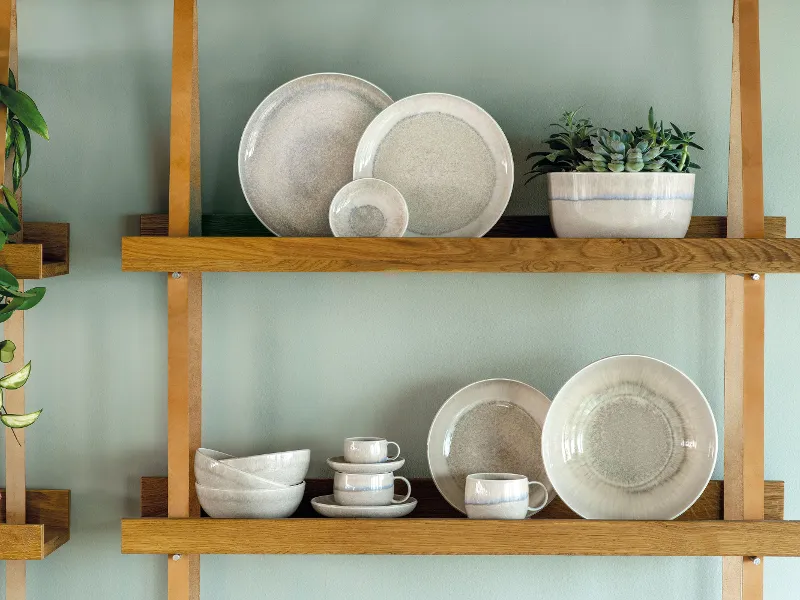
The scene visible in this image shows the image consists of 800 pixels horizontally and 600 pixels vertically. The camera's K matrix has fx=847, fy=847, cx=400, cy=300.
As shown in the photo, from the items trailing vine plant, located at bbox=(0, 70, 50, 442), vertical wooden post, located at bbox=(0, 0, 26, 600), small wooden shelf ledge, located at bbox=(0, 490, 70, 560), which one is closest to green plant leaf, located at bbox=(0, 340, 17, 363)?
trailing vine plant, located at bbox=(0, 70, 50, 442)

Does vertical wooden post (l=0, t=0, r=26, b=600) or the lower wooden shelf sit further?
vertical wooden post (l=0, t=0, r=26, b=600)

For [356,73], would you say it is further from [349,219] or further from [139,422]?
[139,422]

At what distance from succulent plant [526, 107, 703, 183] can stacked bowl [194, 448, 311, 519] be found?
592mm

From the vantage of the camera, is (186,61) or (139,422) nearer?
(186,61)

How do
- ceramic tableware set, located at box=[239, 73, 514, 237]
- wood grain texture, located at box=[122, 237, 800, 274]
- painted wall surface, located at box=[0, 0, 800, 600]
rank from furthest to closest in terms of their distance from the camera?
painted wall surface, located at box=[0, 0, 800, 600] < ceramic tableware set, located at box=[239, 73, 514, 237] < wood grain texture, located at box=[122, 237, 800, 274]

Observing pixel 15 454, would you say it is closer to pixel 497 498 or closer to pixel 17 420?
pixel 17 420

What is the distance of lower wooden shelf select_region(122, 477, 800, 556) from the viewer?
3.78 ft

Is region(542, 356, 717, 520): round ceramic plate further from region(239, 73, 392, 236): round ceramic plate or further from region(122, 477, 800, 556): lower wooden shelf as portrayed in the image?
region(239, 73, 392, 236): round ceramic plate

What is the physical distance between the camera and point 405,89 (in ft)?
4.50

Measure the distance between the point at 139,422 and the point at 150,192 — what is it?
1.23ft

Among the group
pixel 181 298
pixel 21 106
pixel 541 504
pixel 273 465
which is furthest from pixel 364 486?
pixel 21 106

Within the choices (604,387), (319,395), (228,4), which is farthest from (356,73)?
(604,387)

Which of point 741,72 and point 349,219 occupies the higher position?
point 741,72

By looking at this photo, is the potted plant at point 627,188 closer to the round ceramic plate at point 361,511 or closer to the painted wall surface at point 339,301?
the painted wall surface at point 339,301
